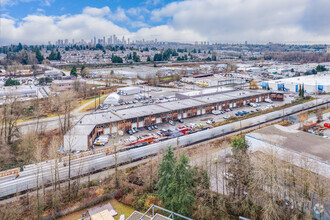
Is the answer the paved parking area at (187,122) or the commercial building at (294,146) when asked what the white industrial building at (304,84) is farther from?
the commercial building at (294,146)

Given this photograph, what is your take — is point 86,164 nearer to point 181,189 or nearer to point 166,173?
point 166,173

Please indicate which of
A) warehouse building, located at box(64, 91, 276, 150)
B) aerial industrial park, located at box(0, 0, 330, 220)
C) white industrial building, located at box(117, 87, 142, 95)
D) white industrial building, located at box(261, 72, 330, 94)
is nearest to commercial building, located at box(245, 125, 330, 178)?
aerial industrial park, located at box(0, 0, 330, 220)

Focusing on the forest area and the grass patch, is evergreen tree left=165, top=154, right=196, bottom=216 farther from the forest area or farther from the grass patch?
the grass patch

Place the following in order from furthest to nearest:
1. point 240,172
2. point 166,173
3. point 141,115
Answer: point 141,115, point 240,172, point 166,173

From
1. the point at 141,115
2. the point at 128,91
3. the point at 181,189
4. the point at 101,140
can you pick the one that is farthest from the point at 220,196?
the point at 128,91

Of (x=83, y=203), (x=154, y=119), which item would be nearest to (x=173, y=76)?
(x=154, y=119)

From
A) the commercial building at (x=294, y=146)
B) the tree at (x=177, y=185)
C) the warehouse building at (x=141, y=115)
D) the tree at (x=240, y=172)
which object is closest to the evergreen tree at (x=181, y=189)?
the tree at (x=177, y=185)

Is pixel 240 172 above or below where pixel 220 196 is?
above

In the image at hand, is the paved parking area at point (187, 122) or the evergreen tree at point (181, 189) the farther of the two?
the paved parking area at point (187, 122)
